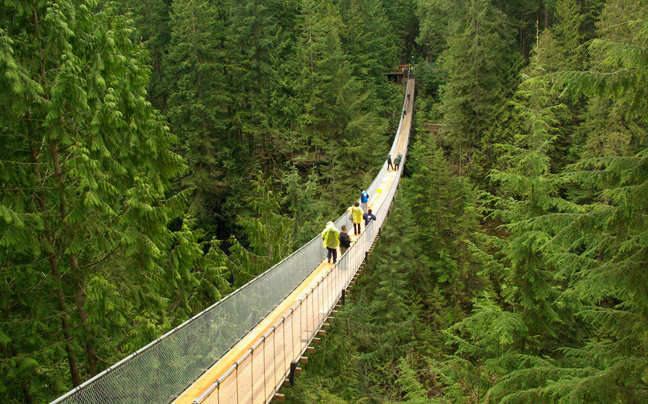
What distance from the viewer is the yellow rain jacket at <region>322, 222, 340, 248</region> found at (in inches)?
382

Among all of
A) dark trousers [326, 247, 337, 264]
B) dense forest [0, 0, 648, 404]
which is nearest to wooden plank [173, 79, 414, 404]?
dark trousers [326, 247, 337, 264]

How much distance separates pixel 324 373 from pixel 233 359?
7799mm

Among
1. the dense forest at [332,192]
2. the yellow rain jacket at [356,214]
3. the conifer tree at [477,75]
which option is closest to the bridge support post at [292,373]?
the dense forest at [332,192]

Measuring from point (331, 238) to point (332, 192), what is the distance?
1242 centimetres

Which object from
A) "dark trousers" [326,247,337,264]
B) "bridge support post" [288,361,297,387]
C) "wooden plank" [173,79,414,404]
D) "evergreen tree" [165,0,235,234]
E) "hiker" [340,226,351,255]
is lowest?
"bridge support post" [288,361,297,387]

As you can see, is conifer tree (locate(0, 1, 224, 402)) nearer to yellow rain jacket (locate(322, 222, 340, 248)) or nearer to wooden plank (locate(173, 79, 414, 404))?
wooden plank (locate(173, 79, 414, 404))

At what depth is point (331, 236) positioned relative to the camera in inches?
386

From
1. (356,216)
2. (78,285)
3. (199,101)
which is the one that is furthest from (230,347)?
(199,101)

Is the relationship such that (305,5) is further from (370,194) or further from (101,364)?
(101,364)

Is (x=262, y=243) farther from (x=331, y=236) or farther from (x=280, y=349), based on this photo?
(x=280, y=349)

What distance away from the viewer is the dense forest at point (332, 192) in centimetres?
595

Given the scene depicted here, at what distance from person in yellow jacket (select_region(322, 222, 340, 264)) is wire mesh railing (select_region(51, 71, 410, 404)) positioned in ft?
1.41

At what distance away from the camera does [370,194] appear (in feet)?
53.5

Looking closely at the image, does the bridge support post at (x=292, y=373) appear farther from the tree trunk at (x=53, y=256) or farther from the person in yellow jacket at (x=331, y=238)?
the person in yellow jacket at (x=331, y=238)
